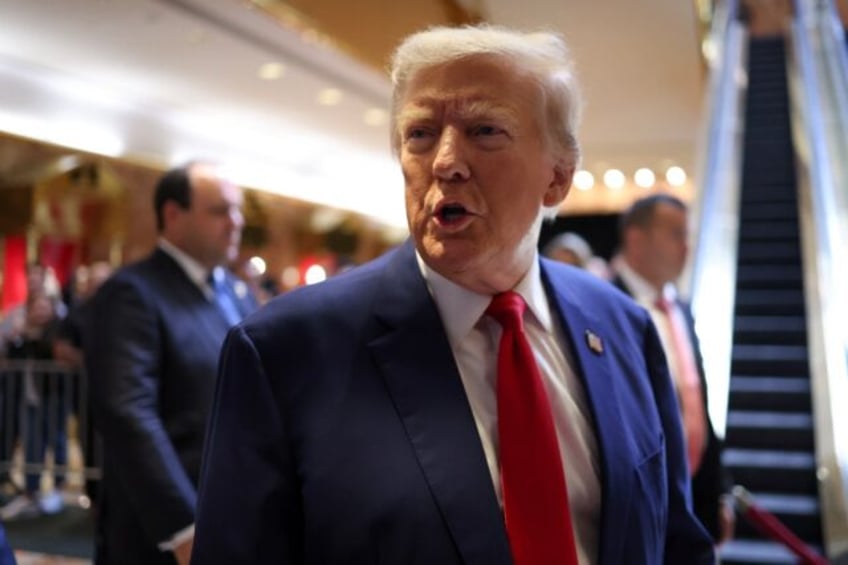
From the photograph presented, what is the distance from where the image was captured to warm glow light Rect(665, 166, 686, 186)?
56.6 ft

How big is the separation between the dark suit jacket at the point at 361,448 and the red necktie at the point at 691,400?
1.40 meters

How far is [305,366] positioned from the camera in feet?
4.74

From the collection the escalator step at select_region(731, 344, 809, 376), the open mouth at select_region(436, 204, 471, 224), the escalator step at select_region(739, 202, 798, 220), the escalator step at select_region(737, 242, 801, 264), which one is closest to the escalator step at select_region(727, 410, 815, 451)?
the escalator step at select_region(731, 344, 809, 376)

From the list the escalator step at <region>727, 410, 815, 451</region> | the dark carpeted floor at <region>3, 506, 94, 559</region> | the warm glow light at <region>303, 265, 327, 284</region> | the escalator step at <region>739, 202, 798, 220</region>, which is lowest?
the dark carpeted floor at <region>3, 506, 94, 559</region>

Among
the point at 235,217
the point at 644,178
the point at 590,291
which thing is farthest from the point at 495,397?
the point at 644,178

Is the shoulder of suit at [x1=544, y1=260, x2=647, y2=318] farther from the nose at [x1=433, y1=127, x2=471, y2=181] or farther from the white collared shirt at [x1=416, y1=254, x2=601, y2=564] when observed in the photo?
the nose at [x1=433, y1=127, x2=471, y2=181]

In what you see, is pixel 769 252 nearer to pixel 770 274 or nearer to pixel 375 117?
pixel 770 274

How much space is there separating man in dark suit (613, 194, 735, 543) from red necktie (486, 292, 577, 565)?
136cm

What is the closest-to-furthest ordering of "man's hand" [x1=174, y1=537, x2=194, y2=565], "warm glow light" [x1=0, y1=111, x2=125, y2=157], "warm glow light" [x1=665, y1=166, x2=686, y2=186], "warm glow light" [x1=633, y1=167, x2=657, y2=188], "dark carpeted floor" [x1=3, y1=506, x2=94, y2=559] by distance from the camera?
"man's hand" [x1=174, y1=537, x2=194, y2=565], "dark carpeted floor" [x1=3, y1=506, x2=94, y2=559], "warm glow light" [x1=0, y1=111, x2=125, y2=157], "warm glow light" [x1=665, y1=166, x2=686, y2=186], "warm glow light" [x1=633, y1=167, x2=657, y2=188]

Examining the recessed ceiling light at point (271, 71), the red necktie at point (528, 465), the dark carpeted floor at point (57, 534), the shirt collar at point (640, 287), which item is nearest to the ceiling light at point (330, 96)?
the recessed ceiling light at point (271, 71)

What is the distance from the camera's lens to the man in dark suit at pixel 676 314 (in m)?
2.97

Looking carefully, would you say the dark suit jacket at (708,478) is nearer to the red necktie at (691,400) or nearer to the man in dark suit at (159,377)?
the red necktie at (691,400)

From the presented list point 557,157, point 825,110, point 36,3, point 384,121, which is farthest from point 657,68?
point 557,157

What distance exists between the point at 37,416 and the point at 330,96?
5527 millimetres
